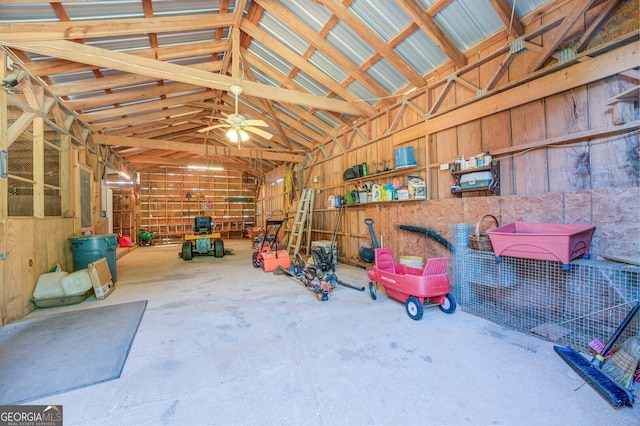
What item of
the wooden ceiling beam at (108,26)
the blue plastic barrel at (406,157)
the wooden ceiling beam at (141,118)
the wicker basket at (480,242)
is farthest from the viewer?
the wooden ceiling beam at (141,118)

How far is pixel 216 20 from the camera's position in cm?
418

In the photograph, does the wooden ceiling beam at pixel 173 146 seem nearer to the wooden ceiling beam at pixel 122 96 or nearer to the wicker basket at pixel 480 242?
the wooden ceiling beam at pixel 122 96

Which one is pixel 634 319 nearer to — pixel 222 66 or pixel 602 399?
pixel 602 399

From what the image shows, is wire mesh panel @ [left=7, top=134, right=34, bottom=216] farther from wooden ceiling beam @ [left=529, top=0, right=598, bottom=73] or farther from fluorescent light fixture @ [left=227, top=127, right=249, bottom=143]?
wooden ceiling beam @ [left=529, top=0, right=598, bottom=73]

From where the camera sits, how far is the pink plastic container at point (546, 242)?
219cm

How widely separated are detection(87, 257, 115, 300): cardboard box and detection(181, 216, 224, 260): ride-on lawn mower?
3200 millimetres

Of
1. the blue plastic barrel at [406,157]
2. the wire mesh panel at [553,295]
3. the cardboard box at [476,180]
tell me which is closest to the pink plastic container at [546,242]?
the wire mesh panel at [553,295]

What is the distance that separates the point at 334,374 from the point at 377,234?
368cm

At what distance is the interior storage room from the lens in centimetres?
177

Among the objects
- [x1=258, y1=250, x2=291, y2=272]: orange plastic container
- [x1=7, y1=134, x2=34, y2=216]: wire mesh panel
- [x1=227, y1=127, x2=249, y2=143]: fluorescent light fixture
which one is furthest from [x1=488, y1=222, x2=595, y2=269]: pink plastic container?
[x1=7, y1=134, x2=34, y2=216]: wire mesh panel

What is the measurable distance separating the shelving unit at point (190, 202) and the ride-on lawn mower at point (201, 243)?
5.36 m

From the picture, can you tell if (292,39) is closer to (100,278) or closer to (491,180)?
(491,180)

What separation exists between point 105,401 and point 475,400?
2.40 meters
